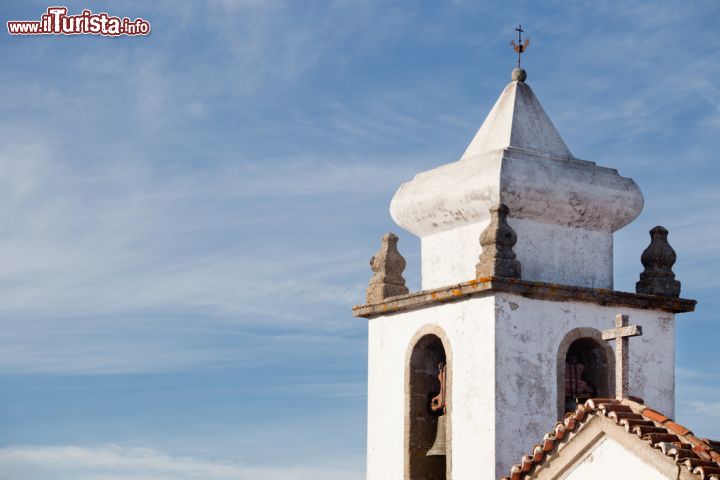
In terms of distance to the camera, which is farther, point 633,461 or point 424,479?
point 424,479

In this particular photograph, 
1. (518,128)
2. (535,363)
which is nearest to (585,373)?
(535,363)

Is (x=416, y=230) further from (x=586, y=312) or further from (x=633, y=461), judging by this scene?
(x=633, y=461)

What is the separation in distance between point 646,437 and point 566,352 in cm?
412

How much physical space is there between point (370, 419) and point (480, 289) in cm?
283

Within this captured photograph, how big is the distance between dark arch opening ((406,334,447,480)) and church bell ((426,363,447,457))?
0.11 meters

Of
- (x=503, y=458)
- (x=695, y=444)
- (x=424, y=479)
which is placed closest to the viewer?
(x=695, y=444)

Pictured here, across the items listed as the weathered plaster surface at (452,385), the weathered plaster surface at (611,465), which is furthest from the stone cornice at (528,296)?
the weathered plaster surface at (611,465)

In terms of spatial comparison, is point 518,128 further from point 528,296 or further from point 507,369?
point 507,369

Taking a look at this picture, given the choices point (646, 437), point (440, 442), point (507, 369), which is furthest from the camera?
point (440, 442)

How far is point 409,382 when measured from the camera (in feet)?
68.2

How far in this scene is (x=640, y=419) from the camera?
16.2 metres

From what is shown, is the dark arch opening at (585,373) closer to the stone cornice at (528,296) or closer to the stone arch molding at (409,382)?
the stone cornice at (528,296)

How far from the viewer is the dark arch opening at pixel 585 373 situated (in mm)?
20109

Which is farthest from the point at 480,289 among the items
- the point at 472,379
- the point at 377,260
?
the point at 377,260
